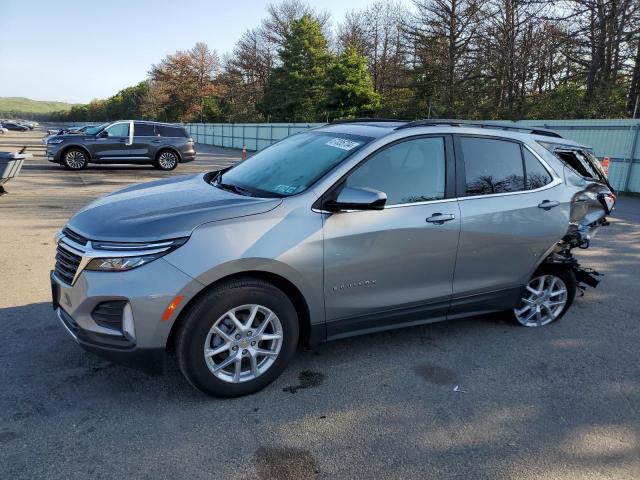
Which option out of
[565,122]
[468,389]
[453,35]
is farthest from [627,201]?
[453,35]

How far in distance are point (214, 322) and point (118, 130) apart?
16.4 metres

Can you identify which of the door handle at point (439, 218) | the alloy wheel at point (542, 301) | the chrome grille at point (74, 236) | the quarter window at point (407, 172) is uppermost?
the quarter window at point (407, 172)

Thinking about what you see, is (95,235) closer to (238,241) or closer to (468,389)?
(238,241)

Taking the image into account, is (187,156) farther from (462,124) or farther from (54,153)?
(462,124)

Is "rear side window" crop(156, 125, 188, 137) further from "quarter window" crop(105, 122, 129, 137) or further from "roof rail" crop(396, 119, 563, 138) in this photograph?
"roof rail" crop(396, 119, 563, 138)

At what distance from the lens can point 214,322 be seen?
3072mm

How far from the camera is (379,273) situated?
11.8ft

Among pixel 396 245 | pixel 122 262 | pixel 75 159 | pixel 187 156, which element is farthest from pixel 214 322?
pixel 187 156

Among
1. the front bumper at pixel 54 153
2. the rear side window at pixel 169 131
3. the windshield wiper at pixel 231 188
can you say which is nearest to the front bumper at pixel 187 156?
the rear side window at pixel 169 131

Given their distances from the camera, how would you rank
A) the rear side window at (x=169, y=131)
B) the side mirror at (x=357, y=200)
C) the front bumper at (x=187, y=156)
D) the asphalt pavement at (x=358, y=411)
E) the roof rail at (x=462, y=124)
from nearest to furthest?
the asphalt pavement at (x=358, y=411) → the side mirror at (x=357, y=200) → the roof rail at (x=462, y=124) → the rear side window at (x=169, y=131) → the front bumper at (x=187, y=156)

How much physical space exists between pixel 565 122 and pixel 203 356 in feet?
60.5

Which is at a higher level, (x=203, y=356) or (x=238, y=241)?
(x=238, y=241)

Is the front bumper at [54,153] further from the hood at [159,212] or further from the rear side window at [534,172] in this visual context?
the rear side window at [534,172]

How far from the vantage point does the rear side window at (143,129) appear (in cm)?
1780
